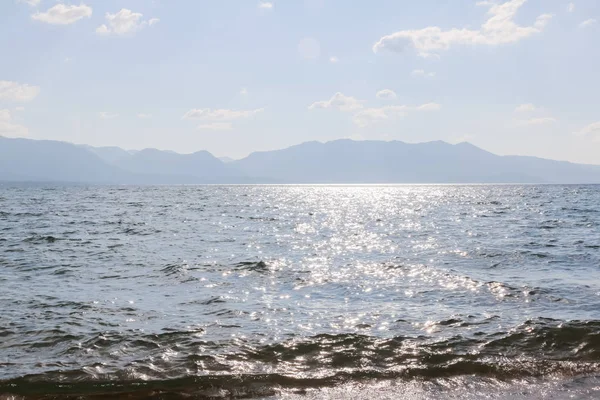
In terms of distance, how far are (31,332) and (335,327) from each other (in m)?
8.43

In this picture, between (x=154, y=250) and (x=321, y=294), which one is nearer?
(x=321, y=294)

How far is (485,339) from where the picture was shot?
43.6 feet

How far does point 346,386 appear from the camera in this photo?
33.8 ft

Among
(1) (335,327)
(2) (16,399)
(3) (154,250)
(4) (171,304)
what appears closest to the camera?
(2) (16,399)

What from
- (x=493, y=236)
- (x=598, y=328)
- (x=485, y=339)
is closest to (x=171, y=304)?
(x=485, y=339)

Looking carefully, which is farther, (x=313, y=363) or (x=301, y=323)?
(x=301, y=323)

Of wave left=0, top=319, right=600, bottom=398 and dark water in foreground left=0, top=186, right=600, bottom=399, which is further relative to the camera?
dark water in foreground left=0, top=186, right=600, bottom=399

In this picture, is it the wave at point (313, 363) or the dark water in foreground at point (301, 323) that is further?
the dark water in foreground at point (301, 323)

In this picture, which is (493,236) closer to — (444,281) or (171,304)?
(444,281)

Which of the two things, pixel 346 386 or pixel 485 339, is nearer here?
pixel 346 386

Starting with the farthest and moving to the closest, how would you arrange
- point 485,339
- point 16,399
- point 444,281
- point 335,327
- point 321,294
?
point 444,281 < point 321,294 < point 335,327 < point 485,339 < point 16,399

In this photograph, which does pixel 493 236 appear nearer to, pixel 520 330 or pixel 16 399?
pixel 520 330

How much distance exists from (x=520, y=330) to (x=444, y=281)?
717cm

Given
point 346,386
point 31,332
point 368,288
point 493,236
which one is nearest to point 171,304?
point 31,332
